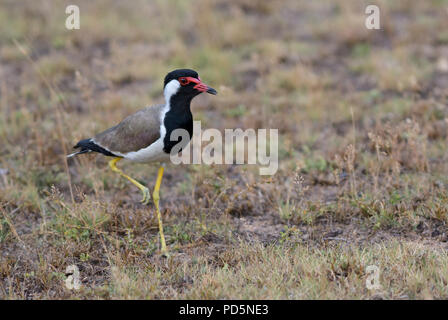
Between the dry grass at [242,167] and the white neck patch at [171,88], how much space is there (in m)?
1.14

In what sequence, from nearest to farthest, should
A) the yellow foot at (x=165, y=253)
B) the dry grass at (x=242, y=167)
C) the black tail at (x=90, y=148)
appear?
the dry grass at (x=242, y=167) → the yellow foot at (x=165, y=253) → the black tail at (x=90, y=148)

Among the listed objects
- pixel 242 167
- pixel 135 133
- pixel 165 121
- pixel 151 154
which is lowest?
pixel 242 167

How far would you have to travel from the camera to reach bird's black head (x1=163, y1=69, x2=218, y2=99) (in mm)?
5227

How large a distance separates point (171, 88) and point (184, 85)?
127 mm

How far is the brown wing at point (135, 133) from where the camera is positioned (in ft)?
17.3

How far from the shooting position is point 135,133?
5.38 m

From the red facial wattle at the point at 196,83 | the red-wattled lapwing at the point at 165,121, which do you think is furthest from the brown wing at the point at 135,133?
the red facial wattle at the point at 196,83

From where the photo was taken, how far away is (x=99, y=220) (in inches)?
221

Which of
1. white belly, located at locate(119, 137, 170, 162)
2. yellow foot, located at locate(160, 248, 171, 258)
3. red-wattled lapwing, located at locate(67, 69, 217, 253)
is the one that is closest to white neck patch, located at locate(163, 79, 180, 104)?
red-wattled lapwing, located at locate(67, 69, 217, 253)

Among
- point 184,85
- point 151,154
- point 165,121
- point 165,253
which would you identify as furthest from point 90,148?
point 165,253

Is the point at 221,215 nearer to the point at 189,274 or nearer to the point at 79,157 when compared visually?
Result: the point at 189,274

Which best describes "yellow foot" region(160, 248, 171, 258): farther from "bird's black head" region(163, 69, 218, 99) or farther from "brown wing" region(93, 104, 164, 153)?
"bird's black head" region(163, 69, 218, 99)

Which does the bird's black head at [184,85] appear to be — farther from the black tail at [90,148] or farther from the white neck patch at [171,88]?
the black tail at [90,148]

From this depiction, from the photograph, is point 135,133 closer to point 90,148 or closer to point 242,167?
point 90,148
